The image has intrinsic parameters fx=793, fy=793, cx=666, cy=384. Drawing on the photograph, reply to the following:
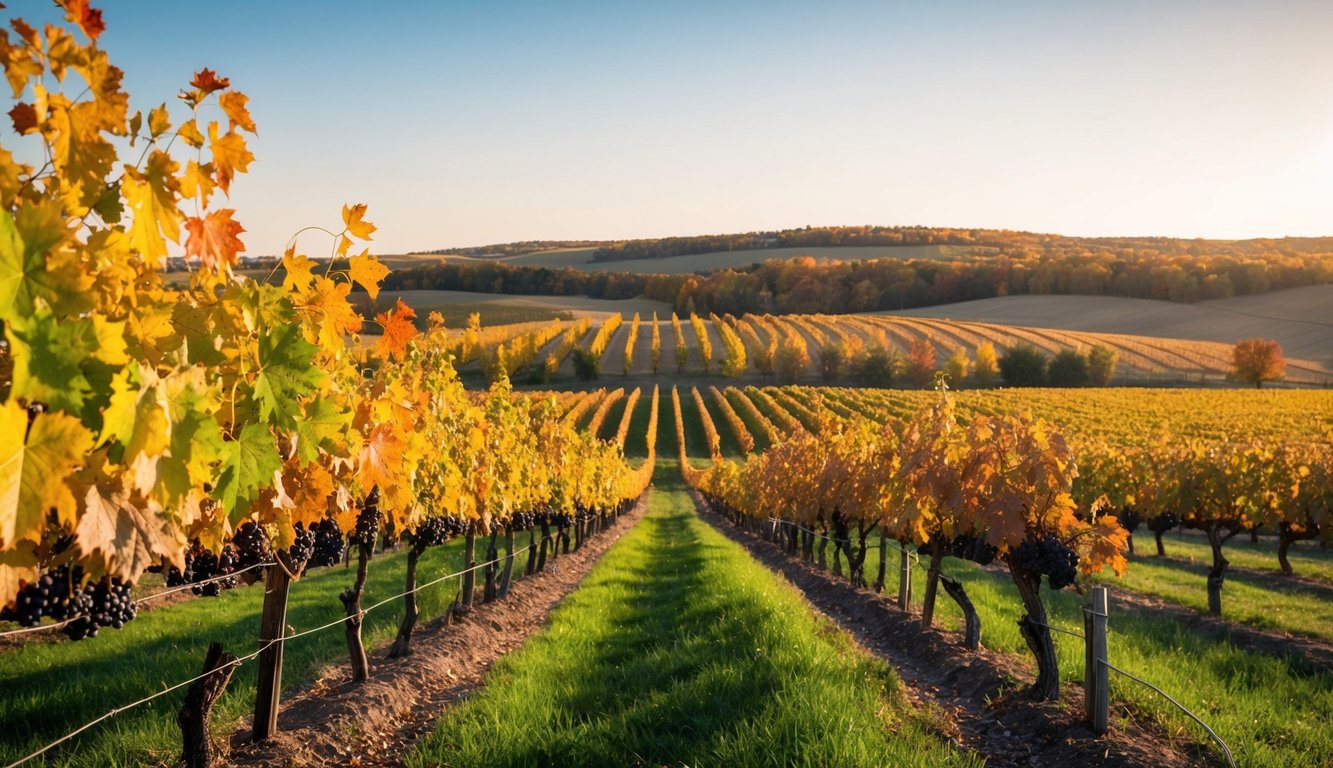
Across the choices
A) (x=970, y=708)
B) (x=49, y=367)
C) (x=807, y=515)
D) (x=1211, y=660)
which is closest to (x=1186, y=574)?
(x=807, y=515)

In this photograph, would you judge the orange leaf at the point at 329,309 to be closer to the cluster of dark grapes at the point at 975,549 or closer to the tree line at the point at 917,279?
the cluster of dark grapes at the point at 975,549

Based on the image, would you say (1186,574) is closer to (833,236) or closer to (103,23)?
(103,23)

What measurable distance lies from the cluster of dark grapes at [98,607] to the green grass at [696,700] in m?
2.33

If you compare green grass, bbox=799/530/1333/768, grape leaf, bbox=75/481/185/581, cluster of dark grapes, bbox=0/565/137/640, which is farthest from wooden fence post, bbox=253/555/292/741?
green grass, bbox=799/530/1333/768

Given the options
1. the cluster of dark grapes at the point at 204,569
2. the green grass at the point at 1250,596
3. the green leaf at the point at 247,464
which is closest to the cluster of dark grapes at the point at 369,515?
the cluster of dark grapes at the point at 204,569

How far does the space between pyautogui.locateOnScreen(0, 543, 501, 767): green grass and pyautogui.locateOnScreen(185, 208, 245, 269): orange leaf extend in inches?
147

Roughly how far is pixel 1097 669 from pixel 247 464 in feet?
18.9

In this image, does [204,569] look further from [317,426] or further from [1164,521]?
[1164,521]

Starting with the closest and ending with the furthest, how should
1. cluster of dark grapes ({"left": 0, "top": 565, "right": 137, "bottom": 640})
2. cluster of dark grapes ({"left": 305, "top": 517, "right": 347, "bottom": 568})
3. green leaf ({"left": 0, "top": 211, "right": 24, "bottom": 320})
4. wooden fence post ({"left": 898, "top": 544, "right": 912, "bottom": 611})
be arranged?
green leaf ({"left": 0, "top": 211, "right": 24, "bottom": 320})
cluster of dark grapes ({"left": 0, "top": 565, "right": 137, "bottom": 640})
cluster of dark grapes ({"left": 305, "top": 517, "right": 347, "bottom": 568})
wooden fence post ({"left": 898, "top": 544, "right": 912, "bottom": 611})

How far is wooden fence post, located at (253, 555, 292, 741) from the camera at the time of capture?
5117 millimetres

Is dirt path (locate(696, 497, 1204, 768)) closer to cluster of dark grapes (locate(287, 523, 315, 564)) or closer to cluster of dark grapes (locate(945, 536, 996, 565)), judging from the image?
cluster of dark grapes (locate(945, 536, 996, 565))

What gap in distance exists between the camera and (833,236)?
170 m

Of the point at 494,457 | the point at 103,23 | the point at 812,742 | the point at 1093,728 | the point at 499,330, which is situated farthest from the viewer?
the point at 499,330

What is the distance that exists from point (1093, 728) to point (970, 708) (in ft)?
4.21
